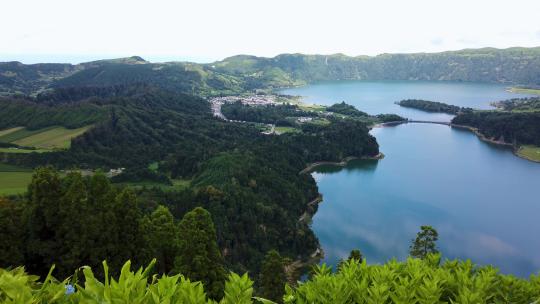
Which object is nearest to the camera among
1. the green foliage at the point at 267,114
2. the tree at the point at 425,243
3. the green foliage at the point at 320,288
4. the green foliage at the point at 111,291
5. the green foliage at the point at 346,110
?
the green foliage at the point at 111,291

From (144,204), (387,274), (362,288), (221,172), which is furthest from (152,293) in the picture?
(221,172)

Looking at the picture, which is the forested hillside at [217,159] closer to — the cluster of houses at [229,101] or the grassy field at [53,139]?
the grassy field at [53,139]

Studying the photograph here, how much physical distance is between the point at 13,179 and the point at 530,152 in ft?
358

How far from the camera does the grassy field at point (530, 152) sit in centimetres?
9274

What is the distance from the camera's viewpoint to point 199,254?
1953 cm

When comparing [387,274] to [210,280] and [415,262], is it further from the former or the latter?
[210,280]

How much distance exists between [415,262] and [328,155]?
87166 millimetres

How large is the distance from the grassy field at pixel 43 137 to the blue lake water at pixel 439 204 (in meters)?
57.3

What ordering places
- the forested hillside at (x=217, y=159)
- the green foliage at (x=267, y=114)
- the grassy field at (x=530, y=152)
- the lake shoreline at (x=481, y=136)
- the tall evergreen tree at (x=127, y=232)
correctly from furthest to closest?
the green foliage at (x=267, y=114)
the lake shoreline at (x=481, y=136)
the grassy field at (x=530, y=152)
the forested hillside at (x=217, y=159)
the tall evergreen tree at (x=127, y=232)

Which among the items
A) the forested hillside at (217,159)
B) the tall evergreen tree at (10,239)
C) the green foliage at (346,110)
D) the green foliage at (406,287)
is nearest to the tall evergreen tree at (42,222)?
the tall evergreen tree at (10,239)

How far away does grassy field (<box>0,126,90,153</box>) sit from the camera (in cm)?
8572

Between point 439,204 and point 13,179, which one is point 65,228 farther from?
point 439,204

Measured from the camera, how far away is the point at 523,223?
58.4 m

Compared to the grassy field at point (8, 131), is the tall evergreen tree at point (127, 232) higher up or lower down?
higher up
